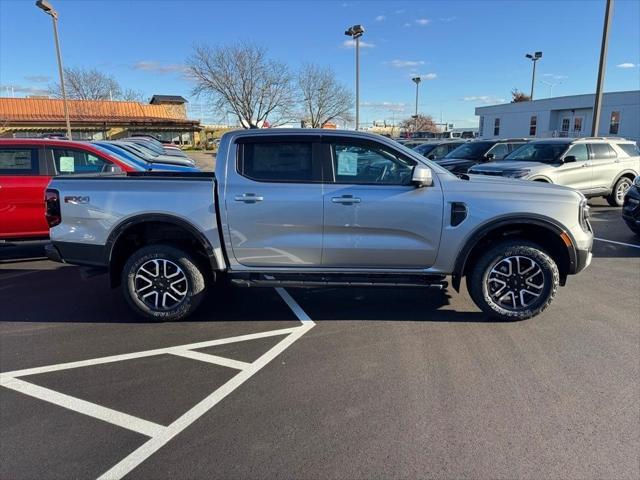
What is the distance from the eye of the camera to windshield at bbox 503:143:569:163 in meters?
11.0

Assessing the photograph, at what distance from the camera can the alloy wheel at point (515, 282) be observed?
14.4 feet

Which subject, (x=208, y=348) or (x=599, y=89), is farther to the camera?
(x=599, y=89)

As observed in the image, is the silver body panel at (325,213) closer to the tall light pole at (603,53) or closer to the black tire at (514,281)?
the black tire at (514,281)

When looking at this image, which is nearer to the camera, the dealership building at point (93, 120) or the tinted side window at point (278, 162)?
the tinted side window at point (278, 162)

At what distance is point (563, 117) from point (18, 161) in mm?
38596

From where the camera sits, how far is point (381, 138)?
14.5 feet

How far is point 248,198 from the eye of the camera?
428cm

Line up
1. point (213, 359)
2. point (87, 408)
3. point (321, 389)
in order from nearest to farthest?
point (87, 408)
point (321, 389)
point (213, 359)

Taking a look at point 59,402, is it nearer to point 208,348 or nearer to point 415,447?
point 208,348

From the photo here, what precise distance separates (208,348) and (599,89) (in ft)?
53.0

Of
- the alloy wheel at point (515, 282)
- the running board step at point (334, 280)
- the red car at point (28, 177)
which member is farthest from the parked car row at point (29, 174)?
the alloy wheel at point (515, 282)

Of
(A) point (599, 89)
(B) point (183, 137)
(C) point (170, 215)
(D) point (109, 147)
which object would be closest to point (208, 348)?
(C) point (170, 215)

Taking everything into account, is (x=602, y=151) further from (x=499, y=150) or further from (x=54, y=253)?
A: (x=54, y=253)

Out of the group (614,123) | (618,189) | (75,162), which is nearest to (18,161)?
(75,162)
